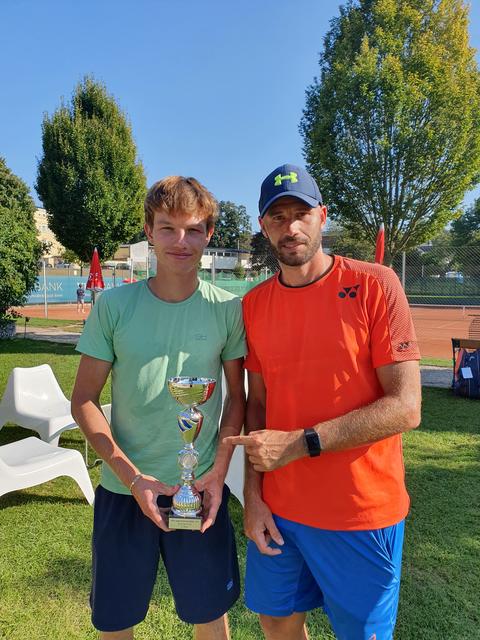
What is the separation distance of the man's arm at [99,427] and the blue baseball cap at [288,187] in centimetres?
90

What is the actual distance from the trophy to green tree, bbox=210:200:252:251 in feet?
319

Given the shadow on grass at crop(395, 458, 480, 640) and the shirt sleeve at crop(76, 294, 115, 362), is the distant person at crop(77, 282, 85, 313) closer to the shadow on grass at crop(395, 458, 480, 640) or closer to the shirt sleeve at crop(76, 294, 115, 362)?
the shadow on grass at crop(395, 458, 480, 640)

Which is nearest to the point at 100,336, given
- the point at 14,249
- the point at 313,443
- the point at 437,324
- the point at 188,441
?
the point at 188,441

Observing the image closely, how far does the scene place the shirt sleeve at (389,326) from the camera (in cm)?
162

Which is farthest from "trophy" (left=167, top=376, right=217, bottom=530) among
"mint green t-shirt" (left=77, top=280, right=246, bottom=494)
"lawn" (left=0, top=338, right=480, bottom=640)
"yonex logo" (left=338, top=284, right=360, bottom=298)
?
"lawn" (left=0, top=338, right=480, bottom=640)

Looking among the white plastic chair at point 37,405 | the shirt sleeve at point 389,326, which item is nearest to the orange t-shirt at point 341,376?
the shirt sleeve at point 389,326

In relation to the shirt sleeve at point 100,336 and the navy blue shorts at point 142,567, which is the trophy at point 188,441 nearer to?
the navy blue shorts at point 142,567

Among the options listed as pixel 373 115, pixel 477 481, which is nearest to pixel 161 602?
pixel 477 481

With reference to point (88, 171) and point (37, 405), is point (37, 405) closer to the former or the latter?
point (37, 405)

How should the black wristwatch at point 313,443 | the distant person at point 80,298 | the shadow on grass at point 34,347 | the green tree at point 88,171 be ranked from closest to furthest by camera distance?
the black wristwatch at point 313,443 → the shadow on grass at point 34,347 → the green tree at point 88,171 → the distant person at point 80,298

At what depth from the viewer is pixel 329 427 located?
1.57 meters

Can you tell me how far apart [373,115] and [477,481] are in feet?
45.4

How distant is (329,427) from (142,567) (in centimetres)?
89

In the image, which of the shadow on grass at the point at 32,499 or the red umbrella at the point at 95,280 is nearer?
the shadow on grass at the point at 32,499
